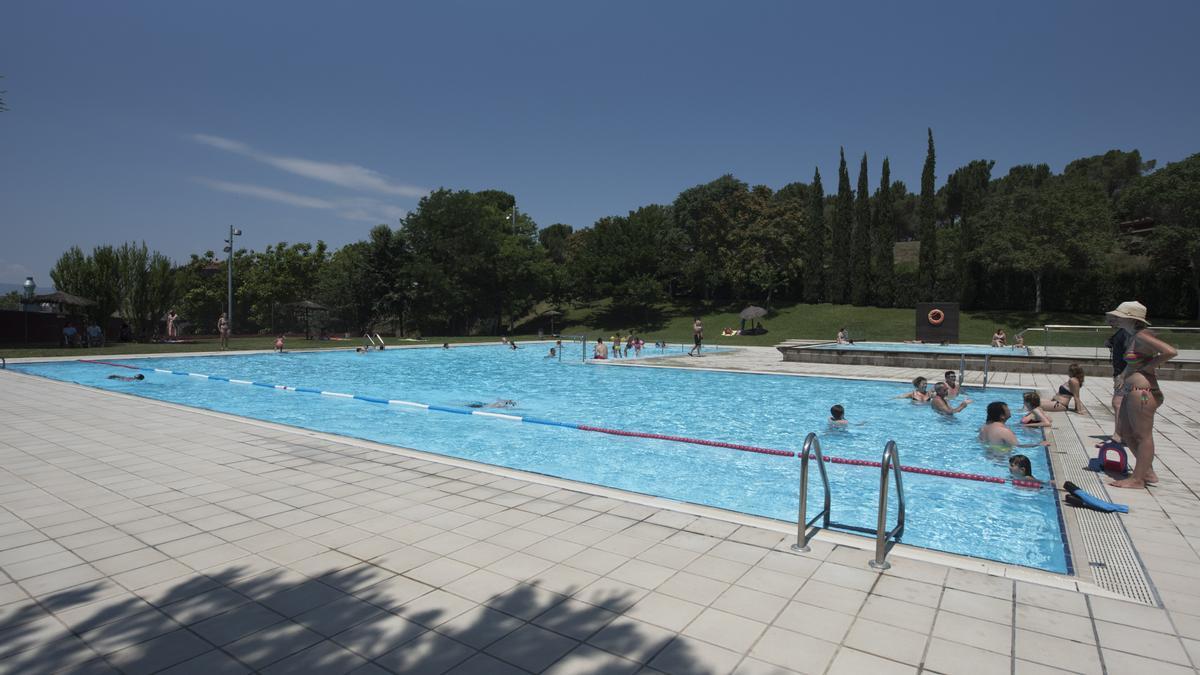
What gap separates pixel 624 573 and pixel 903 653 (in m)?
1.64

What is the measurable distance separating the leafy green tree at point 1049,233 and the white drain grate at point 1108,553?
3639 centimetres

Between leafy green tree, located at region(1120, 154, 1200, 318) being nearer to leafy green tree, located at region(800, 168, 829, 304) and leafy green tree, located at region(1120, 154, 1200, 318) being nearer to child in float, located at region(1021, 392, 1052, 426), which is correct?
leafy green tree, located at region(800, 168, 829, 304)

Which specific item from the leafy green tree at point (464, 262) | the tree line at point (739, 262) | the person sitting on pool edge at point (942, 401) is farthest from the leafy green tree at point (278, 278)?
the person sitting on pool edge at point (942, 401)

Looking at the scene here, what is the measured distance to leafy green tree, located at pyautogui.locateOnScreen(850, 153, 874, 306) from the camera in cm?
4469

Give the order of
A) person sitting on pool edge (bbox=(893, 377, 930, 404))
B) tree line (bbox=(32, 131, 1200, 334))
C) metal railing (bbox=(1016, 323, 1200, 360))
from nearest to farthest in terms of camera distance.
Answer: person sitting on pool edge (bbox=(893, 377, 930, 404)) < metal railing (bbox=(1016, 323, 1200, 360)) < tree line (bbox=(32, 131, 1200, 334))

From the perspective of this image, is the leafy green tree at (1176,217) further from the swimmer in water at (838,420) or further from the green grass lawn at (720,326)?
the swimmer in water at (838,420)

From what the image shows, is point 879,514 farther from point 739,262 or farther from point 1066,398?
point 739,262

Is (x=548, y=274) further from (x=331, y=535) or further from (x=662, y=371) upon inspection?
(x=331, y=535)

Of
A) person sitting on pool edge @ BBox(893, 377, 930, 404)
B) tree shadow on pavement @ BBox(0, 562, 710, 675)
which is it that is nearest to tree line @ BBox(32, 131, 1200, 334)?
person sitting on pool edge @ BBox(893, 377, 930, 404)

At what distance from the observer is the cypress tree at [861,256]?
4469 cm

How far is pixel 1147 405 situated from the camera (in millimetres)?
5797

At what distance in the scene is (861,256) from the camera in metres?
44.9

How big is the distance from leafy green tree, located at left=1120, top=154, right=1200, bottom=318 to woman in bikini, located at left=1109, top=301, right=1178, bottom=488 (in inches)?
1396

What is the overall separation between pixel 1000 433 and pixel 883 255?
129 feet
